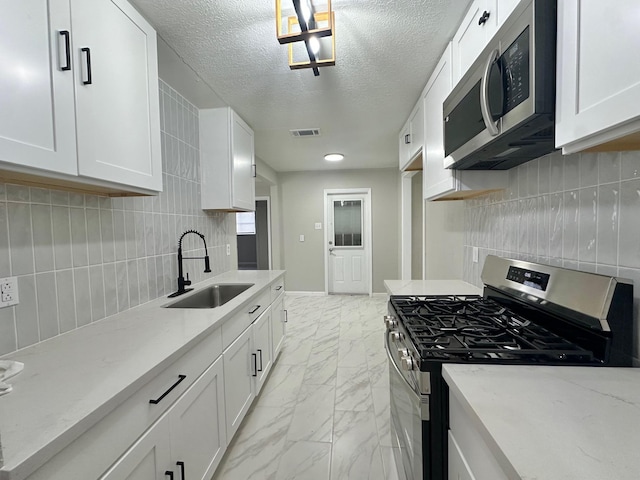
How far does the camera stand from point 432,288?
198 centimetres

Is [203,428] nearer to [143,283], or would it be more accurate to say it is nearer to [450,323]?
[143,283]

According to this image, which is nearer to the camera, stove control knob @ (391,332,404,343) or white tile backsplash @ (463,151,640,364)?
white tile backsplash @ (463,151,640,364)

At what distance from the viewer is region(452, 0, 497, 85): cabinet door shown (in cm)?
117

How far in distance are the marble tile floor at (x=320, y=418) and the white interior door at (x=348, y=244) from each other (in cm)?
197

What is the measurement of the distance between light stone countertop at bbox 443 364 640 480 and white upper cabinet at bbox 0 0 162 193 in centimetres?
134

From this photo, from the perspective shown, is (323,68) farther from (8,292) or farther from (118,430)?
(118,430)

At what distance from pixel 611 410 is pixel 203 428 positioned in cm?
143

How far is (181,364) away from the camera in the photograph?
3.73ft

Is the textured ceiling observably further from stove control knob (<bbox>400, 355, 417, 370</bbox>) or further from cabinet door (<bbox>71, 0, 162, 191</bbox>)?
stove control knob (<bbox>400, 355, 417, 370</bbox>)

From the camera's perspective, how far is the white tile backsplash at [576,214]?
881 millimetres

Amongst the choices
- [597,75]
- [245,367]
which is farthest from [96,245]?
[597,75]

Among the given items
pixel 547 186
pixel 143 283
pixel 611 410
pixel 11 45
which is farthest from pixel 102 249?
pixel 547 186

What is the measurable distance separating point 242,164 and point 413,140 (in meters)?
1.52

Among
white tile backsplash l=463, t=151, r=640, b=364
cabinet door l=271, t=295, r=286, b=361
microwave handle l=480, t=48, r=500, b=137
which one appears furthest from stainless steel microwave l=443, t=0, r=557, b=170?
cabinet door l=271, t=295, r=286, b=361
